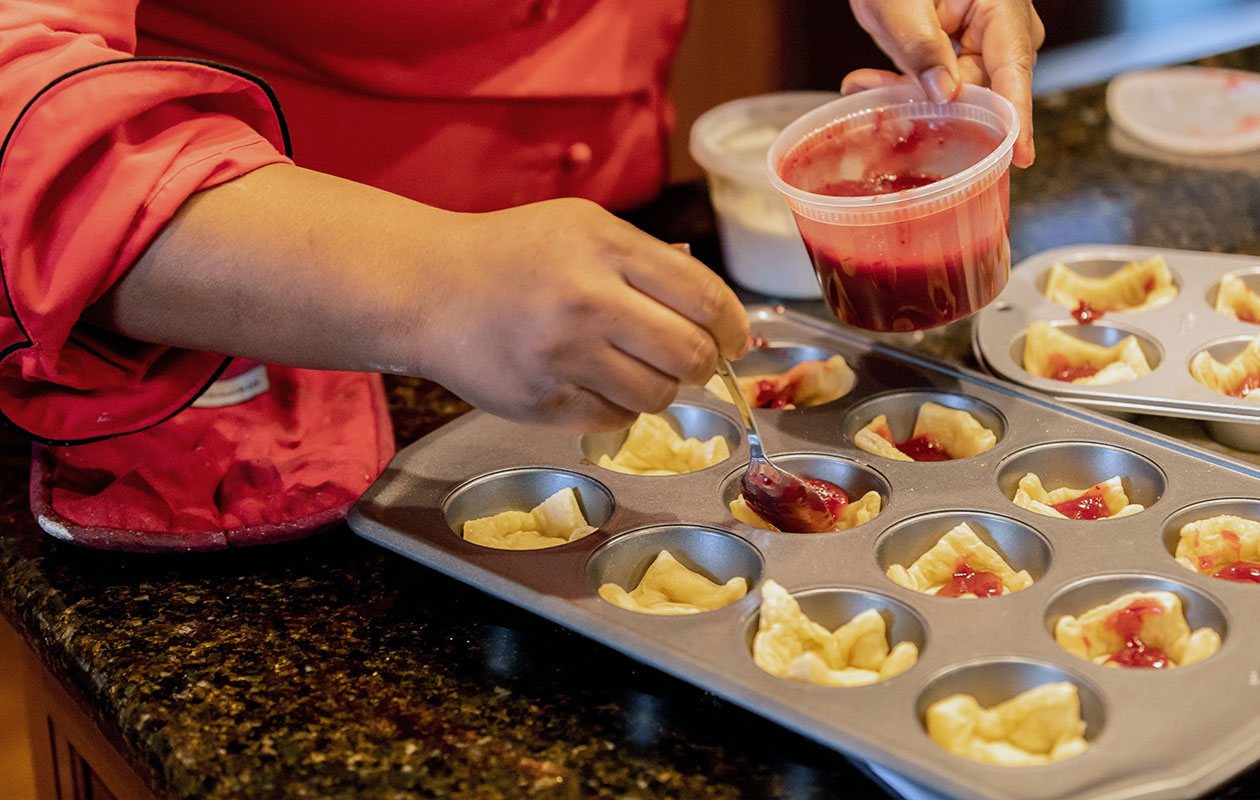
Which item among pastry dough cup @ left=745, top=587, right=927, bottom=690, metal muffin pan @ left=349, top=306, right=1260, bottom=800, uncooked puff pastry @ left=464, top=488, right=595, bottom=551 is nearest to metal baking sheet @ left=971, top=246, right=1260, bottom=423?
metal muffin pan @ left=349, top=306, right=1260, bottom=800

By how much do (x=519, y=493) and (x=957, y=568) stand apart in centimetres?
67

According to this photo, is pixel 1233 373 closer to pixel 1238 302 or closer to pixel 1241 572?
pixel 1238 302

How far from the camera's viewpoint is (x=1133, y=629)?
1.53m

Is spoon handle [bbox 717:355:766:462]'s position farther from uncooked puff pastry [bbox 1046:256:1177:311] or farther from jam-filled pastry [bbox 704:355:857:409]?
uncooked puff pastry [bbox 1046:256:1177:311]

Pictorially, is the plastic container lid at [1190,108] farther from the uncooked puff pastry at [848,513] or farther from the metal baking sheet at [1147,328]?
the uncooked puff pastry at [848,513]

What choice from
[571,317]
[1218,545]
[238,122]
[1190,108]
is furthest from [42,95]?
[1190,108]

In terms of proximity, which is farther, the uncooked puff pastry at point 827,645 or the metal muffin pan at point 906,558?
the uncooked puff pastry at point 827,645

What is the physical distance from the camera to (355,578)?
182cm

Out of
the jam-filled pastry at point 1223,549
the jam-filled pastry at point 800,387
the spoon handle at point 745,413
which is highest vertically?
the spoon handle at point 745,413

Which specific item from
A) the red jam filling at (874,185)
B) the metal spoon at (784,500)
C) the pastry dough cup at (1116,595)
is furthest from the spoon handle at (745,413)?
the pastry dough cup at (1116,595)

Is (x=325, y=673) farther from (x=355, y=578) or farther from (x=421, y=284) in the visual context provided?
(x=421, y=284)

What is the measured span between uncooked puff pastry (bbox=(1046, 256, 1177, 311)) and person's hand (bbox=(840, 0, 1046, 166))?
1.60 ft

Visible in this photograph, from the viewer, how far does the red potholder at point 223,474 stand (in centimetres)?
186

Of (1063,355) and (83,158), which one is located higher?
(83,158)
